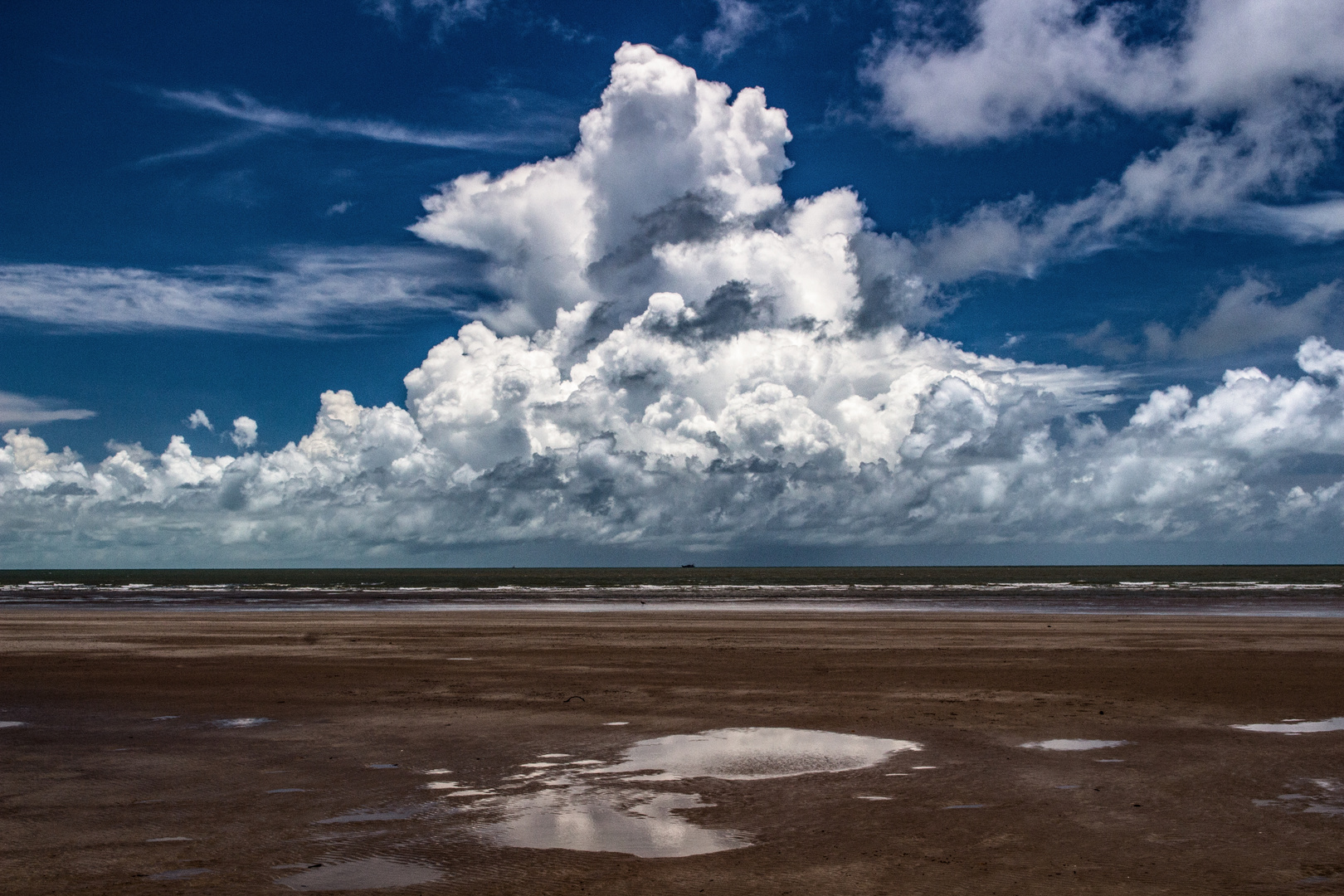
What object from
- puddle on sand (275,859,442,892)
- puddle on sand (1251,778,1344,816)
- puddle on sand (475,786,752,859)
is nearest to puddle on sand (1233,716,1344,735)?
puddle on sand (1251,778,1344,816)

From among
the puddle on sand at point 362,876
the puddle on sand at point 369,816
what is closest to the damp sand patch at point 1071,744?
the puddle on sand at point 369,816

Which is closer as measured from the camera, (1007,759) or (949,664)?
(1007,759)

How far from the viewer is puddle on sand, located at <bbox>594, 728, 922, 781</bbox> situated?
1280 cm

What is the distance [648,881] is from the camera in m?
8.30

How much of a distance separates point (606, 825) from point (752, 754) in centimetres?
432

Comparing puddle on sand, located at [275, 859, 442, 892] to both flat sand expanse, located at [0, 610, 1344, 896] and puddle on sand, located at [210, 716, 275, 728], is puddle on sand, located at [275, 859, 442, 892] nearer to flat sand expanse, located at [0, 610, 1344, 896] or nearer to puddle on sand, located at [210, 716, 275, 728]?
flat sand expanse, located at [0, 610, 1344, 896]

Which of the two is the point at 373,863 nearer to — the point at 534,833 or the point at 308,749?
the point at 534,833

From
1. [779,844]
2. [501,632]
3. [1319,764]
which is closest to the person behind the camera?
[779,844]

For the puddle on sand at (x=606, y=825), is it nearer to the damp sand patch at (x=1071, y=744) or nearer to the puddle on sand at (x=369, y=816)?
the puddle on sand at (x=369, y=816)

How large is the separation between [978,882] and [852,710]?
9.87m

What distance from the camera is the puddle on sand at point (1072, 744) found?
14.2 meters

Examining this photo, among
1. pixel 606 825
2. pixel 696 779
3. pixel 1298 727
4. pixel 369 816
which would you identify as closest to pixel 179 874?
pixel 369 816

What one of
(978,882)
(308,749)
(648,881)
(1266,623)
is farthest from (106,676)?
(1266,623)

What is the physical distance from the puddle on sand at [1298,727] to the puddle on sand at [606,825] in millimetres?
10500
